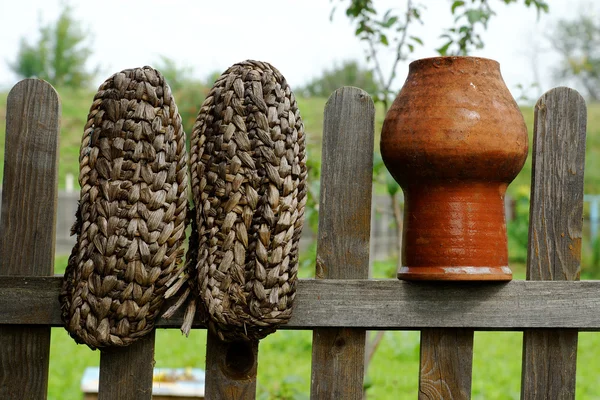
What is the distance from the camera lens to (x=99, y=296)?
1.22m

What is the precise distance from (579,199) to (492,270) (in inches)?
10.1

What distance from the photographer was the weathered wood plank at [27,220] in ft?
4.37

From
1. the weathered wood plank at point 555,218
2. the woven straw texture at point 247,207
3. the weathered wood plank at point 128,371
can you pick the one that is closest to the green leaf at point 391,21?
the weathered wood plank at point 555,218

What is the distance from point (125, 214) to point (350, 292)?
0.45 m

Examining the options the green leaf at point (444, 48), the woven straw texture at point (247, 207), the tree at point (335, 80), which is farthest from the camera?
the tree at point (335, 80)

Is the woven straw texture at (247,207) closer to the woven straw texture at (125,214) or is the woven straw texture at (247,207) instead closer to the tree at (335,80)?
the woven straw texture at (125,214)

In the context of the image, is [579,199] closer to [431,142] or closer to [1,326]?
[431,142]

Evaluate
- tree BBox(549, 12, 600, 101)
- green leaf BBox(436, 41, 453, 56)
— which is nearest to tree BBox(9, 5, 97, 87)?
tree BBox(549, 12, 600, 101)

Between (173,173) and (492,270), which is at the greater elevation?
(173,173)

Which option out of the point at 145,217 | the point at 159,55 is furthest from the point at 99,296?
the point at 159,55

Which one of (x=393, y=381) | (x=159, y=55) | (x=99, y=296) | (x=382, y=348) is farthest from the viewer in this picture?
(x=159, y=55)

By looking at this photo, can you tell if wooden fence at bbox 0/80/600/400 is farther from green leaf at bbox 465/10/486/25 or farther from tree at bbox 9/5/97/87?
tree at bbox 9/5/97/87

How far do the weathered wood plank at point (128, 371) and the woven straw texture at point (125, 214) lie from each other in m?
0.10

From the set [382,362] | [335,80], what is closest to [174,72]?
[335,80]
